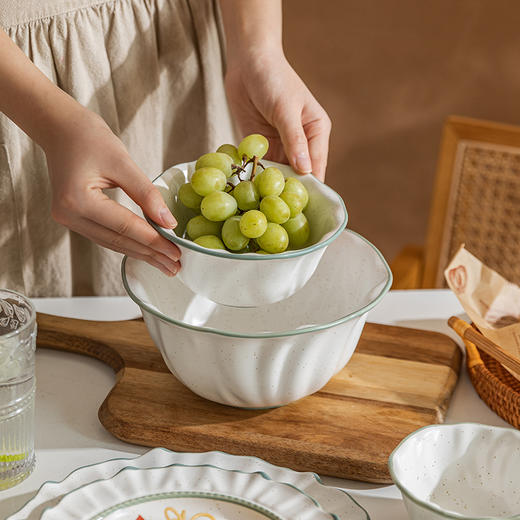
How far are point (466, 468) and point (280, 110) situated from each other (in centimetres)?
51

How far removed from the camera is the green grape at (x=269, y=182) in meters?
0.84

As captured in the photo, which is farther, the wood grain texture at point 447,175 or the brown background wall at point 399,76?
the brown background wall at point 399,76

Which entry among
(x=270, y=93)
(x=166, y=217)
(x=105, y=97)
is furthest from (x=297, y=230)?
(x=105, y=97)

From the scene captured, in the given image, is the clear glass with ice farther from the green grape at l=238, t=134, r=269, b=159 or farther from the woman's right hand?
the green grape at l=238, t=134, r=269, b=159

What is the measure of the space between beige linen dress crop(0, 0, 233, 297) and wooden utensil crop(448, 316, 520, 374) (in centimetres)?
56

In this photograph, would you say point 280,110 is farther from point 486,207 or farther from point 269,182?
point 486,207

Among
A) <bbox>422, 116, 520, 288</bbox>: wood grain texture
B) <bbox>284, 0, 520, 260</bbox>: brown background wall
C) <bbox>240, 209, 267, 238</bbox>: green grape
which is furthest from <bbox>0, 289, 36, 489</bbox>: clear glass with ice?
<bbox>284, 0, 520, 260</bbox>: brown background wall

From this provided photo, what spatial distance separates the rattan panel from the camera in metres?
1.94

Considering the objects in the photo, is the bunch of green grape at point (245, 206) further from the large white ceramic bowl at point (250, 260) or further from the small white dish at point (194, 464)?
the small white dish at point (194, 464)

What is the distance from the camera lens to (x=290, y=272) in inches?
33.1

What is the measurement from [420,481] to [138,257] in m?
0.38

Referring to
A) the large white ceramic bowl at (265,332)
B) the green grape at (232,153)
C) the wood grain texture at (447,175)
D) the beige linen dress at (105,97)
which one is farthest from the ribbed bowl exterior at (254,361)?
the wood grain texture at (447,175)

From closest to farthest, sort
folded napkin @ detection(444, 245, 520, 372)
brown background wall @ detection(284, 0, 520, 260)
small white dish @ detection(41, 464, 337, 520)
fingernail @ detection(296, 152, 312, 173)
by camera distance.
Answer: small white dish @ detection(41, 464, 337, 520) < fingernail @ detection(296, 152, 312, 173) < folded napkin @ detection(444, 245, 520, 372) < brown background wall @ detection(284, 0, 520, 260)

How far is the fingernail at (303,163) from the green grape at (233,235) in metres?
0.14
